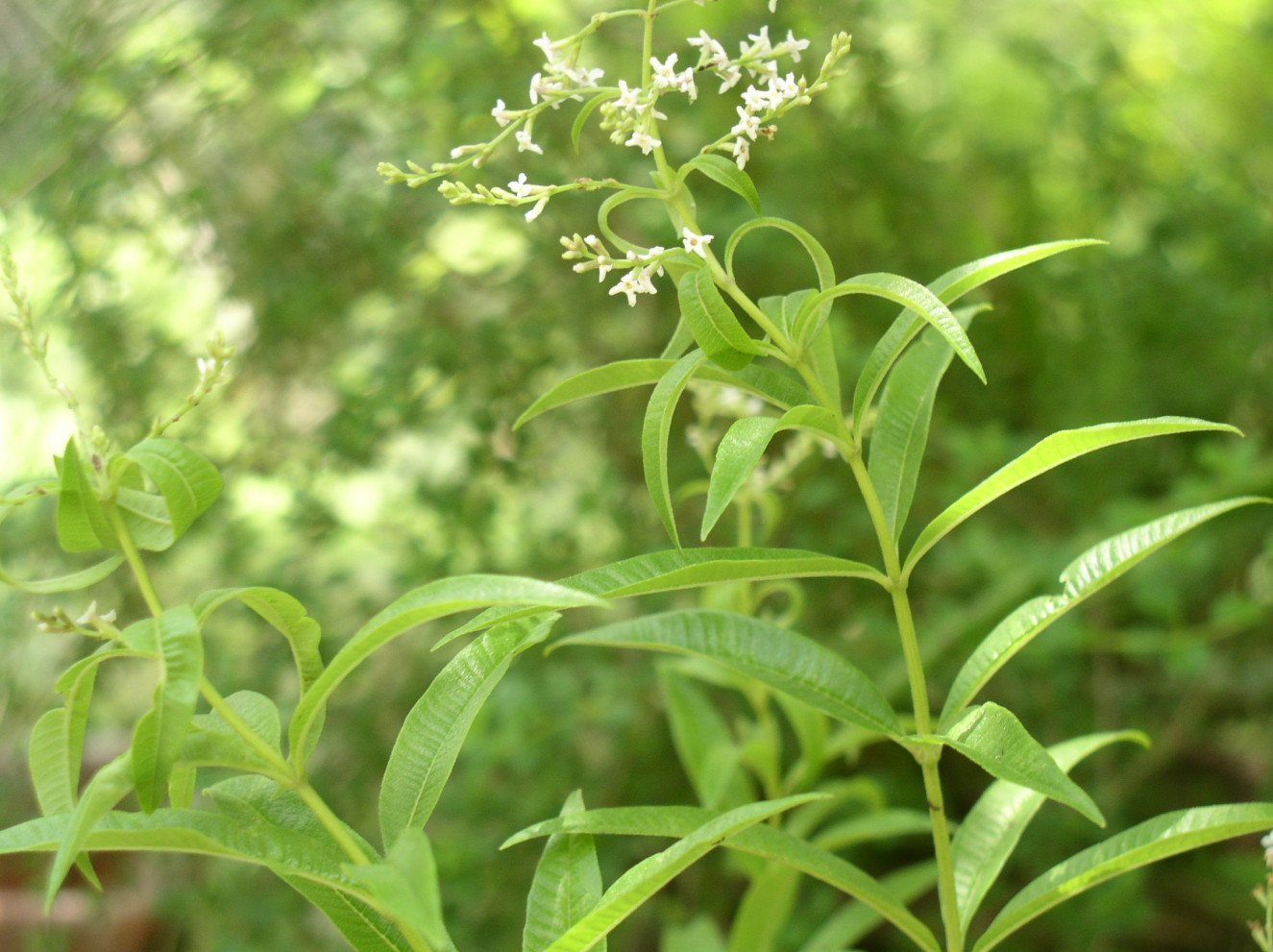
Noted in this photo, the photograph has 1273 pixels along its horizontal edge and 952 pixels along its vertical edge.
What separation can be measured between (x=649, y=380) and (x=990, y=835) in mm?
308

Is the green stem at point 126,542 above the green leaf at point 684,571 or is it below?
above

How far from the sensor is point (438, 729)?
1.73ft

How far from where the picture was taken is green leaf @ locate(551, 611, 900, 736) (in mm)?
530

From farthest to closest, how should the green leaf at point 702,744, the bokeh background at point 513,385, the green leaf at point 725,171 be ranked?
1. the bokeh background at point 513,385
2. the green leaf at point 702,744
3. the green leaf at point 725,171

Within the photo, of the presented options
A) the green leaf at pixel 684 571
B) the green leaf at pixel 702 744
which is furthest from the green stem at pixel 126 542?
the green leaf at pixel 702 744

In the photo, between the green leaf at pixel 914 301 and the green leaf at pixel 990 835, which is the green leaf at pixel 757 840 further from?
the green leaf at pixel 914 301

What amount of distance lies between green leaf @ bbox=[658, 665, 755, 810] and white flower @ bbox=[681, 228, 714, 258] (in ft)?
1.48

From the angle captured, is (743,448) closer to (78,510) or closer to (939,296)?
(939,296)

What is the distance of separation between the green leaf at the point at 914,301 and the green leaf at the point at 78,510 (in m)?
0.29

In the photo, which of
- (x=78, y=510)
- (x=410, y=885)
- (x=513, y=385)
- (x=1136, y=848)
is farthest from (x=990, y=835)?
(x=513, y=385)

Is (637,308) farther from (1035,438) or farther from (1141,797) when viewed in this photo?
(1141,797)

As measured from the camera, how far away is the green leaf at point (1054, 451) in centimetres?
47

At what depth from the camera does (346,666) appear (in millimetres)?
459

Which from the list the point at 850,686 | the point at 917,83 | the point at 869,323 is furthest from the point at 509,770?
the point at 917,83
